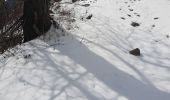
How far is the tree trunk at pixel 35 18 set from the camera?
7.82m

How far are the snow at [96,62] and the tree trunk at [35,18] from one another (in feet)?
0.80

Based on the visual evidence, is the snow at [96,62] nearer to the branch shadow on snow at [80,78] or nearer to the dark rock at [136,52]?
the branch shadow on snow at [80,78]

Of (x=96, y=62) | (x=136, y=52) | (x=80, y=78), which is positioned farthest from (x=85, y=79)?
(x=136, y=52)

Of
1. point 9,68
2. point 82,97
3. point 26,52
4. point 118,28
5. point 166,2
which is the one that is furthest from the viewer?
point 166,2

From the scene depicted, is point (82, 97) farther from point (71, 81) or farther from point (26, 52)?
point (26, 52)

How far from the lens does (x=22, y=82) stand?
617 cm

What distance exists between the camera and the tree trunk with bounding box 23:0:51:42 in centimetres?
782

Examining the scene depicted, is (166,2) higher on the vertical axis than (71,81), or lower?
higher

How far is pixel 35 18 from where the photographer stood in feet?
25.8


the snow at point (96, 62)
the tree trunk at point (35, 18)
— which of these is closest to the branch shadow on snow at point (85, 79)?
the snow at point (96, 62)

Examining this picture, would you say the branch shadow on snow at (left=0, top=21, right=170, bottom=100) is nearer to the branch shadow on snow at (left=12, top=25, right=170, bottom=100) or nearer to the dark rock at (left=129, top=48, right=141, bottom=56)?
the branch shadow on snow at (left=12, top=25, right=170, bottom=100)

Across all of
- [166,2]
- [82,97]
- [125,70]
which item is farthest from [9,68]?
[166,2]

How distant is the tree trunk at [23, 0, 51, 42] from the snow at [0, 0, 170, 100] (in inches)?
9.6

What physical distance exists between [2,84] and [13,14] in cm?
477
